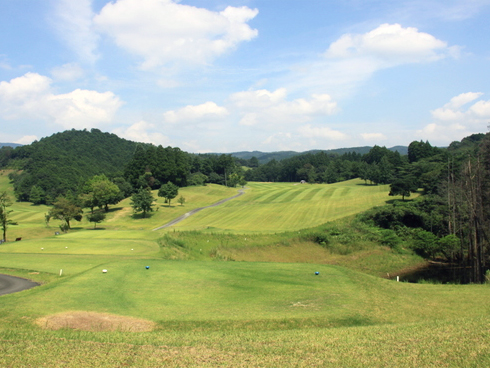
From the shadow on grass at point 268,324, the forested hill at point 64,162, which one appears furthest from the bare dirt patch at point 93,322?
the forested hill at point 64,162

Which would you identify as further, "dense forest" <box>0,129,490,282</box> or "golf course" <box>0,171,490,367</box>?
"dense forest" <box>0,129,490,282</box>

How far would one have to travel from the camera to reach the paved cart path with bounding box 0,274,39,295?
18.1 m

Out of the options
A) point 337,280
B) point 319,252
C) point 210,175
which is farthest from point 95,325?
point 210,175

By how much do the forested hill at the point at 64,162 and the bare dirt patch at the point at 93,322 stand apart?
3862 inches

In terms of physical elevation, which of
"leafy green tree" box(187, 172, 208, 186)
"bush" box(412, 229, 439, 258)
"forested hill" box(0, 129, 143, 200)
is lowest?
"bush" box(412, 229, 439, 258)

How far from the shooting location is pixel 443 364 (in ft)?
28.2

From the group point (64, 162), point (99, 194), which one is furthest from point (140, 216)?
point (64, 162)

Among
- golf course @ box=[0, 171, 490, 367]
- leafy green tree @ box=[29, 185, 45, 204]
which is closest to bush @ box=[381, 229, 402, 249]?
golf course @ box=[0, 171, 490, 367]

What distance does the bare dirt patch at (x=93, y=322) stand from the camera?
12438 mm

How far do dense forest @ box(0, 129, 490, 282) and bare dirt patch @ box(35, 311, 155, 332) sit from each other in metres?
26.5

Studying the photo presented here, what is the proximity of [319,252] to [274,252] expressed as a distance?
583cm

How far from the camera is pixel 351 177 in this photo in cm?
13950

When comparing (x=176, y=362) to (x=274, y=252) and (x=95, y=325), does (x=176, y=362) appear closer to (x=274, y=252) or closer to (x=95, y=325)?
(x=95, y=325)

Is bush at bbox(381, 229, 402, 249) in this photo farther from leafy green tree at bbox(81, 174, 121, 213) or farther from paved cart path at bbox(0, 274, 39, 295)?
leafy green tree at bbox(81, 174, 121, 213)
